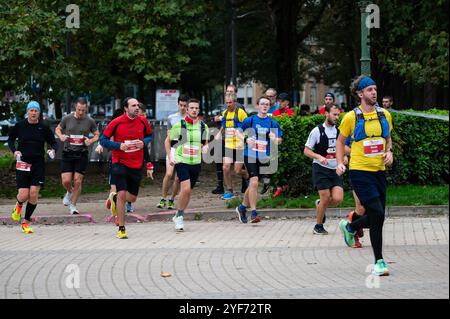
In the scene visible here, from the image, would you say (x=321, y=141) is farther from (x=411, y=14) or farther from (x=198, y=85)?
(x=198, y=85)

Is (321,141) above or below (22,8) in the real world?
below

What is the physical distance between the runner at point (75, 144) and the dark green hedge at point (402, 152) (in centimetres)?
310

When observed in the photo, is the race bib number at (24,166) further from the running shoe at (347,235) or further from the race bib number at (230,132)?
the running shoe at (347,235)

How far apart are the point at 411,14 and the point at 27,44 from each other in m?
7.25

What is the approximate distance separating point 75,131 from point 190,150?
10.6ft

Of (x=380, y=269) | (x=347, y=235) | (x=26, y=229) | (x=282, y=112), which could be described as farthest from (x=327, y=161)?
(x=282, y=112)

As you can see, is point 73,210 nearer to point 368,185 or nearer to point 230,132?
point 230,132

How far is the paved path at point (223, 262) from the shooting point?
8.93m

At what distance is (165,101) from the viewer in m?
32.5

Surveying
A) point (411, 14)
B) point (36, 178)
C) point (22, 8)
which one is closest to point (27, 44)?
point (22, 8)

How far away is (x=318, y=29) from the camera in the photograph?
5259 centimetres

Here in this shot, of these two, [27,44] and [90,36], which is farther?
[90,36]

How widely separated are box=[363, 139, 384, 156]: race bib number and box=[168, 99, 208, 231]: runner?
15.0ft

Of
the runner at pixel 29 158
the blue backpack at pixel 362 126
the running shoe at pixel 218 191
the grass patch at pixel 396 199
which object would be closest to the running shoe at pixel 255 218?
the grass patch at pixel 396 199
